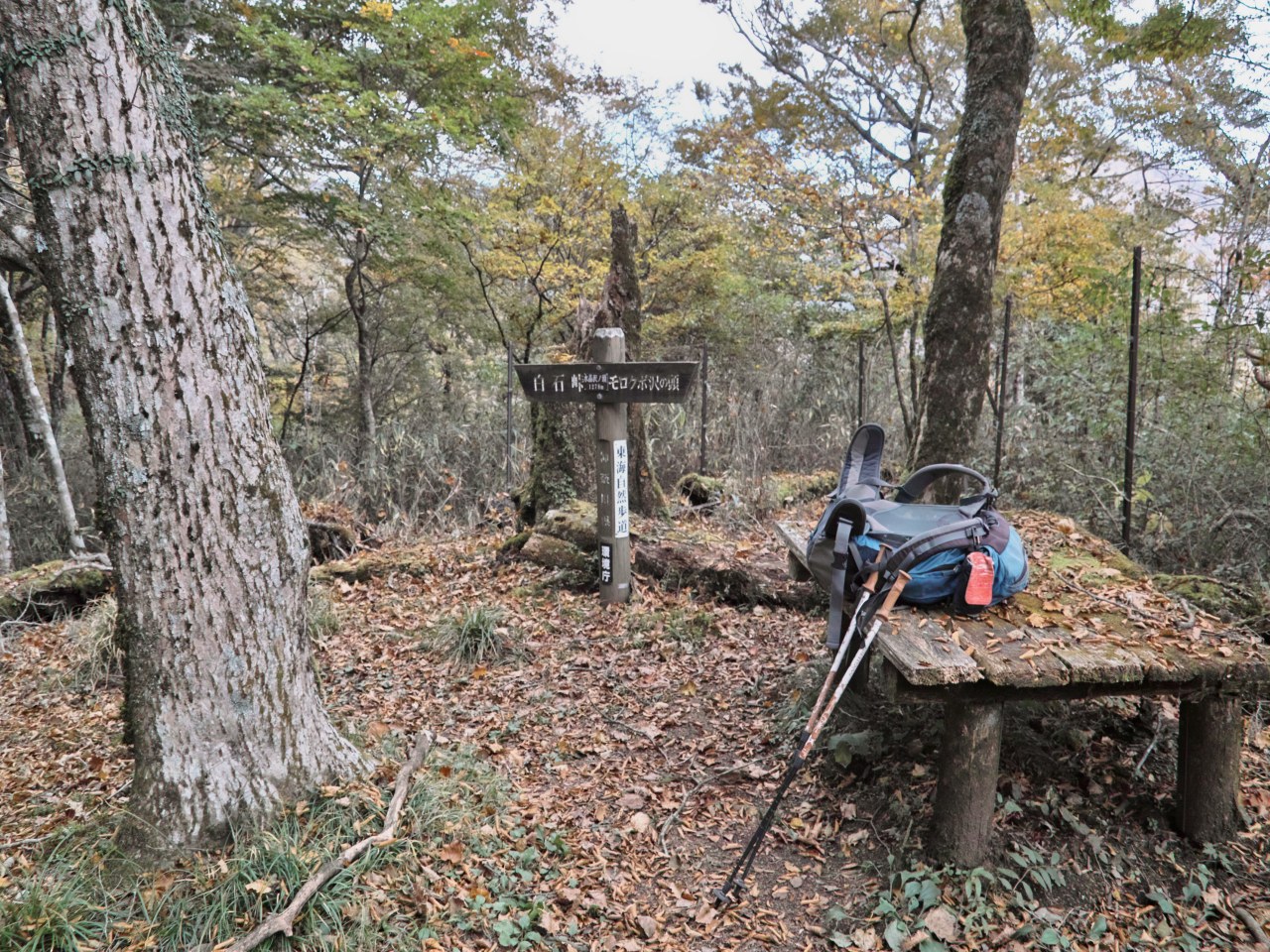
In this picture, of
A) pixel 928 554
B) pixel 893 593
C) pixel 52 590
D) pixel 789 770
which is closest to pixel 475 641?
pixel 789 770

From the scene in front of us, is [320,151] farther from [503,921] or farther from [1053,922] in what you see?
[1053,922]

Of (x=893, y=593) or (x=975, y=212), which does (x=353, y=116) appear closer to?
(x=975, y=212)

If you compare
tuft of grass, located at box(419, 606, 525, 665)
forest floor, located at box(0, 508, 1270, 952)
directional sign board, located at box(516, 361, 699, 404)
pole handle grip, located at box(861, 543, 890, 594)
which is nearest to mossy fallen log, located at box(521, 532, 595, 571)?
tuft of grass, located at box(419, 606, 525, 665)

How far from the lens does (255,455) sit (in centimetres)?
247

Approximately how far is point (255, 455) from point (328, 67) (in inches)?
299

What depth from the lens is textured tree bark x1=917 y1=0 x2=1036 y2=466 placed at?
16.0 ft

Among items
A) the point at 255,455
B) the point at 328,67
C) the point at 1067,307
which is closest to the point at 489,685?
→ the point at 255,455

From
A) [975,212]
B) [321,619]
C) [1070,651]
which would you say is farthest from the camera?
[321,619]

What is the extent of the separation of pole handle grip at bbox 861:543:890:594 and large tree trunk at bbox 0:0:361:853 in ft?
6.93

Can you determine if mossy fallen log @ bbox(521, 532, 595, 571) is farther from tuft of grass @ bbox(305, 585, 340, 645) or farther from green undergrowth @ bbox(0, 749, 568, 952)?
green undergrowth @ bbox(0, 749, 568, 952)

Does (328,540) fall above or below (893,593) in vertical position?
below

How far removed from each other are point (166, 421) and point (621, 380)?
3.33 m

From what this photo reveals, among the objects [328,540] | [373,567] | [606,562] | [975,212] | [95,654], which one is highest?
[975,212]

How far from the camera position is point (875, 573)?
281cm
